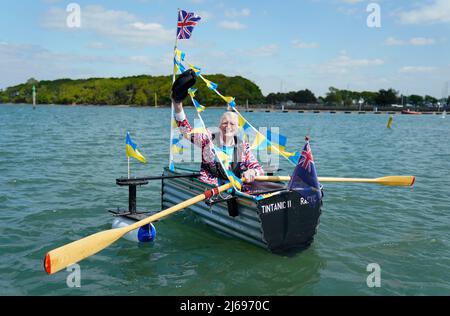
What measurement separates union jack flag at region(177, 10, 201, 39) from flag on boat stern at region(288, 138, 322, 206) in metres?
4.01

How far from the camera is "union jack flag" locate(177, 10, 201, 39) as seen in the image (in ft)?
28.2

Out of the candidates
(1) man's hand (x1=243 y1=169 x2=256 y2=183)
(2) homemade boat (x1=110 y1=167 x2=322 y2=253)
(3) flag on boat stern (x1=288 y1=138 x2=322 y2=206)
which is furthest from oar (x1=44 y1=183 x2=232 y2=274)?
(3) flag on boat stern (x1=288 y1=138 x2=322 y2=206)

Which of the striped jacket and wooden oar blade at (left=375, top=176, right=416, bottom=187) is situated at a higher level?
the striped jacket

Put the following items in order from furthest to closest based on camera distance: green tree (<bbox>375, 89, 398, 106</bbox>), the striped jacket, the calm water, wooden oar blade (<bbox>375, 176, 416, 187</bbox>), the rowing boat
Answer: green tree (<bbox>375, 89, 398, 106</bbox>)
wooden oar blade (<bbox>375, 176, 416, 187</bbox>)
the striped jacket
the rowing boat
the calm water

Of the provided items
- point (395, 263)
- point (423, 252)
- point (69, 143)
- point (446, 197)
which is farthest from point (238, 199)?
point (69, 143)

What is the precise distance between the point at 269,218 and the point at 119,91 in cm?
17669

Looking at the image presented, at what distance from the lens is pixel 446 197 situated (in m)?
11.2

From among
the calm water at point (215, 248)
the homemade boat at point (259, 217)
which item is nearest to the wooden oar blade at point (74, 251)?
the calm water at point (215, 248)

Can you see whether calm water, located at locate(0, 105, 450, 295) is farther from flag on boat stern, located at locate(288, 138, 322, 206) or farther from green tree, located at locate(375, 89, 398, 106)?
green tree, located at locate(375, 89, 398, 106)

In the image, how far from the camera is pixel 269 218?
20.7 ft

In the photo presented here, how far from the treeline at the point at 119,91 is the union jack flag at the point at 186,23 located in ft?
484

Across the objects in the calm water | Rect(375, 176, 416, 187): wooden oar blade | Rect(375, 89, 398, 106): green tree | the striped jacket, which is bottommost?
the calm water

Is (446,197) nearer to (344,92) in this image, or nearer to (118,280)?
(118,280)
